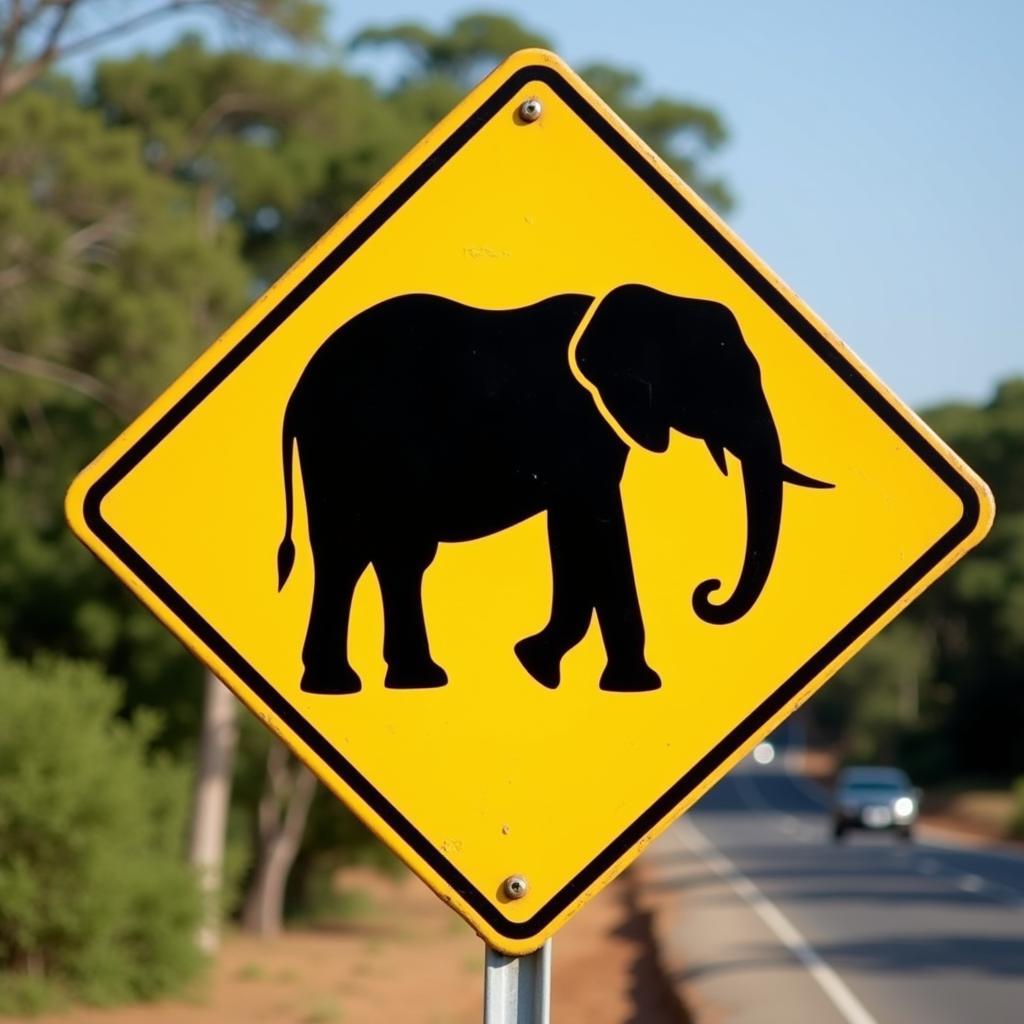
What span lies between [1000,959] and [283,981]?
9158 millimetres

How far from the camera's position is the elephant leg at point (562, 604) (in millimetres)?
2188

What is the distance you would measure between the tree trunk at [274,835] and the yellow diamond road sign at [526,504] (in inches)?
974

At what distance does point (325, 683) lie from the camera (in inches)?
87.4

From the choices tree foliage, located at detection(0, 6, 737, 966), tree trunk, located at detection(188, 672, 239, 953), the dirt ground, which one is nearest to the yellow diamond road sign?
the dirt ground

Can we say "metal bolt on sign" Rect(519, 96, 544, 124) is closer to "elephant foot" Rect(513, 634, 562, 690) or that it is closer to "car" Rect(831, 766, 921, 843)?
"elephant foot" Rect(513, 634, 562, 690)

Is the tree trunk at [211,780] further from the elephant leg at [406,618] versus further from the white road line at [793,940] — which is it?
the elephant leg at [406,618]

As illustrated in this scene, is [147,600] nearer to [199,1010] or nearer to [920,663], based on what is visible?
[199,1010]

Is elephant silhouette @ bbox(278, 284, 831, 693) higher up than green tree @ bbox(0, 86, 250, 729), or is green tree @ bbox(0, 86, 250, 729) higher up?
green tree @ bbox(0, 86, 250, 729)

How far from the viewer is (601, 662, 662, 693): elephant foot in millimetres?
2189

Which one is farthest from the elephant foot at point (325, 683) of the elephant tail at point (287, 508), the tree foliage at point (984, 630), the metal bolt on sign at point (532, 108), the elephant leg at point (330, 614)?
the tree foliage at point (984, 630)

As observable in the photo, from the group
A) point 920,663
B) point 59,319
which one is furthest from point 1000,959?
point 920,663

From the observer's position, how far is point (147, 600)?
2.24m

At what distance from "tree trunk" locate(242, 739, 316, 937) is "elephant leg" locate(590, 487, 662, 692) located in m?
24.8

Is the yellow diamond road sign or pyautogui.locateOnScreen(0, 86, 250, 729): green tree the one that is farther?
pyautogui.locateOnScreen(0, 86, 250, 729): green tree
